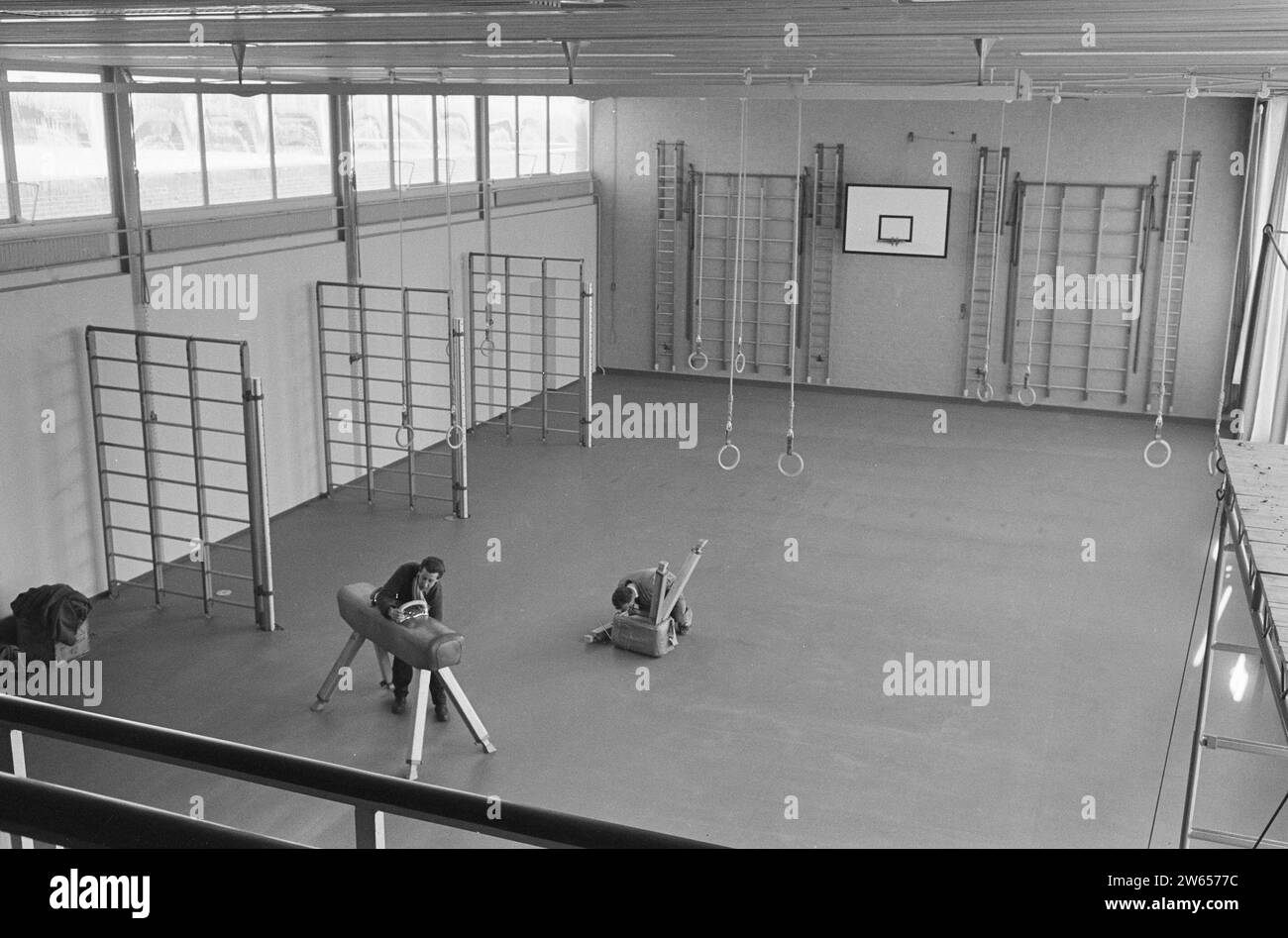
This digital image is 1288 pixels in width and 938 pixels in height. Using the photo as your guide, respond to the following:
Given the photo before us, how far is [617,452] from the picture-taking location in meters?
12.2

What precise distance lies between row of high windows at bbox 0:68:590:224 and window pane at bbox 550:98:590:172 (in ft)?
0.78

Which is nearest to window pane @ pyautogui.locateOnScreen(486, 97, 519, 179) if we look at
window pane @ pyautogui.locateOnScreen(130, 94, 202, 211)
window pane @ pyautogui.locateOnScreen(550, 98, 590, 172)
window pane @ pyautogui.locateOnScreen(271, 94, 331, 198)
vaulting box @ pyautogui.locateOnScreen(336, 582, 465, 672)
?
window pane @ pyautogui.locateOnScreen(550, 98, 590, 172)

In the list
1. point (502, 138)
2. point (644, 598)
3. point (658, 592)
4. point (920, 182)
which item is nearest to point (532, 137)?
point (502, 138)

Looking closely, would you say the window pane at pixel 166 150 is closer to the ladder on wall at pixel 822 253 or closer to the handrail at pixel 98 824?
the ladder on wall at pixel 822 253

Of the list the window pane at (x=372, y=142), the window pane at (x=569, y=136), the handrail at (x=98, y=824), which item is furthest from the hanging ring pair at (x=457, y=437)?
the handrail at (x=98, y=824)

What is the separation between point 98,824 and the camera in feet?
3.04

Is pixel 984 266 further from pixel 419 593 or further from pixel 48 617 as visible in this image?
pixel 48 617

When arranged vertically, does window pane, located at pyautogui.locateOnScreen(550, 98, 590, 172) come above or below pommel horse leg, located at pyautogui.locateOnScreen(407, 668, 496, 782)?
above

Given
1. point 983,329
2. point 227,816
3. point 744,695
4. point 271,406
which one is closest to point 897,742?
point 744,695

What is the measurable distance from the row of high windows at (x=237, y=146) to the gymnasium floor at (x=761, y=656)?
2.65 m

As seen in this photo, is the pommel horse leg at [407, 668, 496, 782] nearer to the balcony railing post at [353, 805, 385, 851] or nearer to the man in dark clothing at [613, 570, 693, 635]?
the man in dark clothing at [613, 570, 693, 635]

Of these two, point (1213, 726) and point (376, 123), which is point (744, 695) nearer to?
point (1213, 726)

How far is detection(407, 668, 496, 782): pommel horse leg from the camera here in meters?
6.16

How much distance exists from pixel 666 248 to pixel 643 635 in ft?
29.0
